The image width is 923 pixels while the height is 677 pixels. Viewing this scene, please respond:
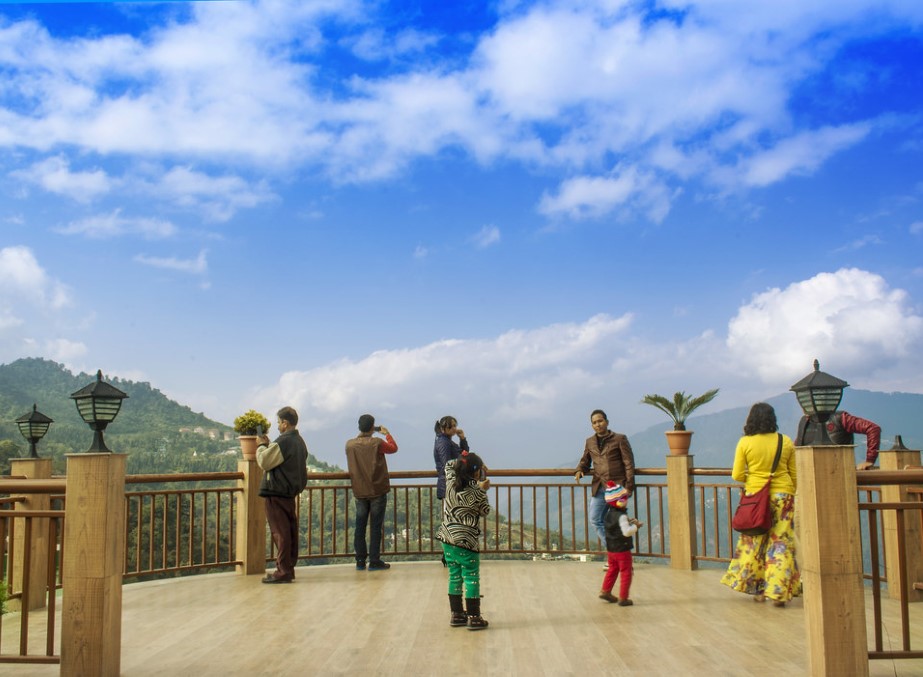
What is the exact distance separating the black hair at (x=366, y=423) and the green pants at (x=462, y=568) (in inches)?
121

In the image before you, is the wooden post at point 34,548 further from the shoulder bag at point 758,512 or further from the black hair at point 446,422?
the shoulder bag at point 758,512

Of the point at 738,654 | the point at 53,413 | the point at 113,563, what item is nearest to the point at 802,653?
the point at 738,654

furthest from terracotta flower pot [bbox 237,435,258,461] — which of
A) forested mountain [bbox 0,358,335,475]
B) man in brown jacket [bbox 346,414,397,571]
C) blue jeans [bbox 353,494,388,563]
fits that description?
forested mountain [bbox 0,358,335,475]

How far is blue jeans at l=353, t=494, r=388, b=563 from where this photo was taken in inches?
328

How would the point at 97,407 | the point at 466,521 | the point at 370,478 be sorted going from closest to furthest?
1. the point at 97,407
2. the point at 466,521
3. the point at 370,478

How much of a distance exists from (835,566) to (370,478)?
5.39m

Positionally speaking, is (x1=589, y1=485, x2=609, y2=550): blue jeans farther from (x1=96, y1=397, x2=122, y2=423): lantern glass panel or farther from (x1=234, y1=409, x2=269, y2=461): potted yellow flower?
(x1=96, y1=397, x2=122, y2=423): lantern glass panel

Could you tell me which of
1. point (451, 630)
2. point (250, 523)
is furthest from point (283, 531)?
point (451, 630)

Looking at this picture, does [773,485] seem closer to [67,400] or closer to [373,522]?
[373,522]

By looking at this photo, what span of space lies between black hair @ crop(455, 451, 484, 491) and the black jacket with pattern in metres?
0.02

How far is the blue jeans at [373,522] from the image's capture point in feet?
27.3

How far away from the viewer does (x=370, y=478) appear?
823cm

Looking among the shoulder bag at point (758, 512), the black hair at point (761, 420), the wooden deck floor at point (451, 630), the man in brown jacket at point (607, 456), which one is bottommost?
the wooden deck floor at point (451, 630)

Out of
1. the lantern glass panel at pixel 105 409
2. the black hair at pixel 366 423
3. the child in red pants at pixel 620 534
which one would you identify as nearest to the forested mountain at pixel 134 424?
the black hair at pixel 366 423
